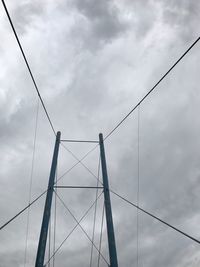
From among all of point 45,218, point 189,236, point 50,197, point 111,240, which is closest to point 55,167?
point 50,197

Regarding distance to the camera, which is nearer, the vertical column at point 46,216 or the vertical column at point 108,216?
the vertical column at point 46,216

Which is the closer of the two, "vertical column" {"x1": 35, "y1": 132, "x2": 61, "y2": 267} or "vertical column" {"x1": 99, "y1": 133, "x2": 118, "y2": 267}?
"vertical column" {"x1": 35, "y1": 132, "x2": 61, "y2": 267}

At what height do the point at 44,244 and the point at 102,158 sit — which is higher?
the point at 102,158

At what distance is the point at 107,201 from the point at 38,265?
432 centimetres

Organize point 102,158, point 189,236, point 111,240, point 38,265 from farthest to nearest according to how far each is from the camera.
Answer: point 102,158
point 111,240
point 38,265
point 189,236

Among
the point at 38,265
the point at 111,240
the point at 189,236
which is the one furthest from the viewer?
the point at 111,240

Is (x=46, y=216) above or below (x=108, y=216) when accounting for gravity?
above

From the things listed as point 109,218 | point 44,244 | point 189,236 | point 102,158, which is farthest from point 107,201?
point 189,236

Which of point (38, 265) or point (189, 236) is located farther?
point (38, 265)

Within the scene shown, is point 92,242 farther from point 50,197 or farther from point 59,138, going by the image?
point 59,138

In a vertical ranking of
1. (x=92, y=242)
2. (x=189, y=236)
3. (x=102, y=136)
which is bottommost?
(x=189, y=236)

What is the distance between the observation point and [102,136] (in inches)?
802

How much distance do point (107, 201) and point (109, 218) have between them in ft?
3.02

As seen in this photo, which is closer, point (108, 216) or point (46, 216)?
point (46, 216)
